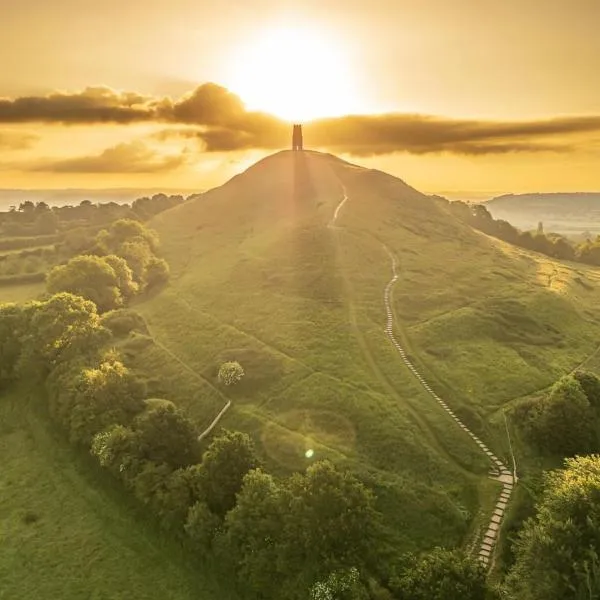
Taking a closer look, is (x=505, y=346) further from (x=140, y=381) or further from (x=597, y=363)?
(x=140, y=381)

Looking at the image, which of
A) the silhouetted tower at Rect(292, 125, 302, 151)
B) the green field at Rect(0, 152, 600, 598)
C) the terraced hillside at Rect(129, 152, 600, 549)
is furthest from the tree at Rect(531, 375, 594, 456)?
the silhouetted tower at Rect(292, 125, 302, 151)

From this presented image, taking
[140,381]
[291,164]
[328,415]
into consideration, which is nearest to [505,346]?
[328,415]

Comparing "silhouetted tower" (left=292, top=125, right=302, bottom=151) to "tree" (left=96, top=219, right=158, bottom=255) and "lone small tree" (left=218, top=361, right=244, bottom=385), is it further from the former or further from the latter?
"lone small tree" (left=218, top=361, right=244, bottom=385)

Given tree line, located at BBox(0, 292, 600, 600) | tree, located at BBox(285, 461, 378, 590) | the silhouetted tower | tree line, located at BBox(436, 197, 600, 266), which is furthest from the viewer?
the silhouetted tower

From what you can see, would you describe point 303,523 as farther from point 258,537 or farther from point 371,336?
point 371,336

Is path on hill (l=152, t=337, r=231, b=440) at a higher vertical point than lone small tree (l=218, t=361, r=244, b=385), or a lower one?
lower
